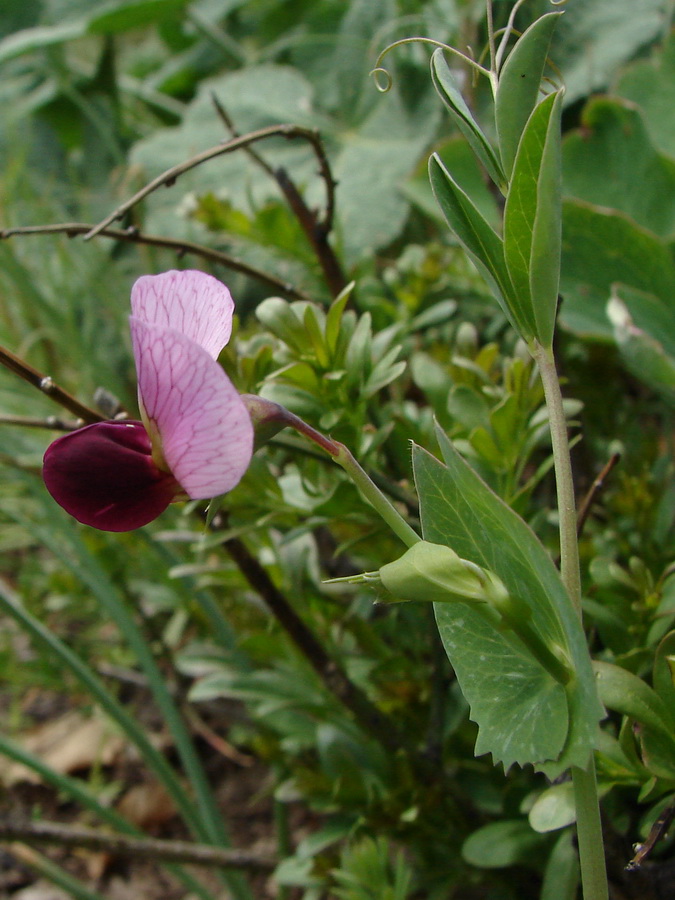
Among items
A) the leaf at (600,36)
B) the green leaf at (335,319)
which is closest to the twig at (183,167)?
the green leaf at (335,319)

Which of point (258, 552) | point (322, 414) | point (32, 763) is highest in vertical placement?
point (322, 414)

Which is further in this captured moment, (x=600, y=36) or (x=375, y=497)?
(x=600, y=36)

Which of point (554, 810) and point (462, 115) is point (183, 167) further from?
point (554, 810)

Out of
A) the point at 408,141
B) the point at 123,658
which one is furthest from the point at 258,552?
the point at 408,141

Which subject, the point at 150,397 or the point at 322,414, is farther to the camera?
the point at 322,414

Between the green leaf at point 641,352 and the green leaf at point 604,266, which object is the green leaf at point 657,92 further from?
the green leaf at point 641,352

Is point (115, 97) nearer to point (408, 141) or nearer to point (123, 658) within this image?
point (408, 141)

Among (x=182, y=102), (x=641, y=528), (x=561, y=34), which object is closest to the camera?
(x=641, y=528)

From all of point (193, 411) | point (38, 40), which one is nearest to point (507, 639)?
point (193, 411)
